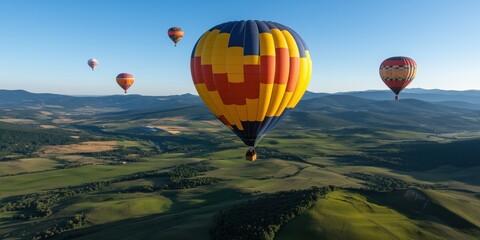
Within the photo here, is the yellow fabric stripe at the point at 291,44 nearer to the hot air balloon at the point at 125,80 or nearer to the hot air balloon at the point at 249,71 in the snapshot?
the hot air balloon at the point at 249,71

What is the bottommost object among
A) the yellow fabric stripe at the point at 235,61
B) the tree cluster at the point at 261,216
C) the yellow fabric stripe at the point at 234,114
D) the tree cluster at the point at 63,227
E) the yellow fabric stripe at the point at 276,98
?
the tree cluster at the point at 63,227

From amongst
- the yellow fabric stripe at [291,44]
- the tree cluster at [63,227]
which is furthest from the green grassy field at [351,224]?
the tree cluster at [63,227]

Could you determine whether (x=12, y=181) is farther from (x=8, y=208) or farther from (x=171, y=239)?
(x=171, y=239)

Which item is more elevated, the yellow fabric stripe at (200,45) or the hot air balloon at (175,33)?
the hot air balloon at (175,33)

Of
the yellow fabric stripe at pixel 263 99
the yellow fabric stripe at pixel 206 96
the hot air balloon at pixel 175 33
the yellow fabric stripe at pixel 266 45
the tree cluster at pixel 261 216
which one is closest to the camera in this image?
the yellow fabric stripe at pixel 266 45

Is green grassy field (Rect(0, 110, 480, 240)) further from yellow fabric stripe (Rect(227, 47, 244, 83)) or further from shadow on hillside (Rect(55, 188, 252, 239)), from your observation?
yellow fabric stripe (Rect(227, 47, 244, 83))

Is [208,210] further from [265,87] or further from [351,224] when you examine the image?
[265,87]

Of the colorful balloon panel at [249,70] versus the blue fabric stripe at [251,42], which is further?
the colorful balloon panel at [249,70]
